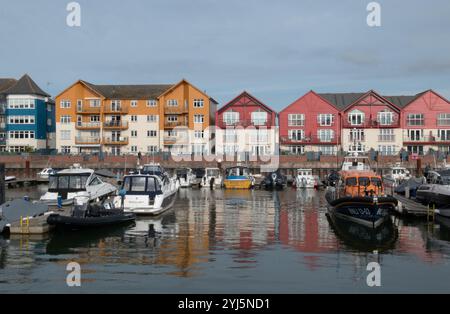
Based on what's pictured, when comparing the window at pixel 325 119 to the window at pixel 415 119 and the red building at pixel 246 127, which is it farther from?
the window at pixel 415 119

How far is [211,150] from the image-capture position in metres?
84.9

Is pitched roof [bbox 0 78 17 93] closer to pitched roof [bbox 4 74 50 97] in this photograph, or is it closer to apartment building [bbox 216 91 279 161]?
pitched roof [bbox 4 74 50 97]

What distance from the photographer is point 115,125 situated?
8644 centimetres

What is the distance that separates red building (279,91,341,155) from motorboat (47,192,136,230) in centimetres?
5742

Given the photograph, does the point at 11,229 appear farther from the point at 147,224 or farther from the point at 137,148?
the point at 137,148

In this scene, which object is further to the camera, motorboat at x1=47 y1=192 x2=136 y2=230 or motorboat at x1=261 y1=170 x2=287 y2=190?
motorboat at x1=261 y1=170 x2=287 y2=190

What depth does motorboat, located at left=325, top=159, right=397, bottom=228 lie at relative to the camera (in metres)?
26.8

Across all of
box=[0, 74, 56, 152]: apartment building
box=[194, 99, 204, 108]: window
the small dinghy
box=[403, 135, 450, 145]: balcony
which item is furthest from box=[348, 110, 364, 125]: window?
the small dinghy

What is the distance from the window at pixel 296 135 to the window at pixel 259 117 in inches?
165

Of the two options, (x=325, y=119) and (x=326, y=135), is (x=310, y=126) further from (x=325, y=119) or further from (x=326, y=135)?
(x=326, y=135)

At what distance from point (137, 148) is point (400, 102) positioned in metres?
40.8

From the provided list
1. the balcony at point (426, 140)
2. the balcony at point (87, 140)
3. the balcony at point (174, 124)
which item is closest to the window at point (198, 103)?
the balcony at point (174, 124)
